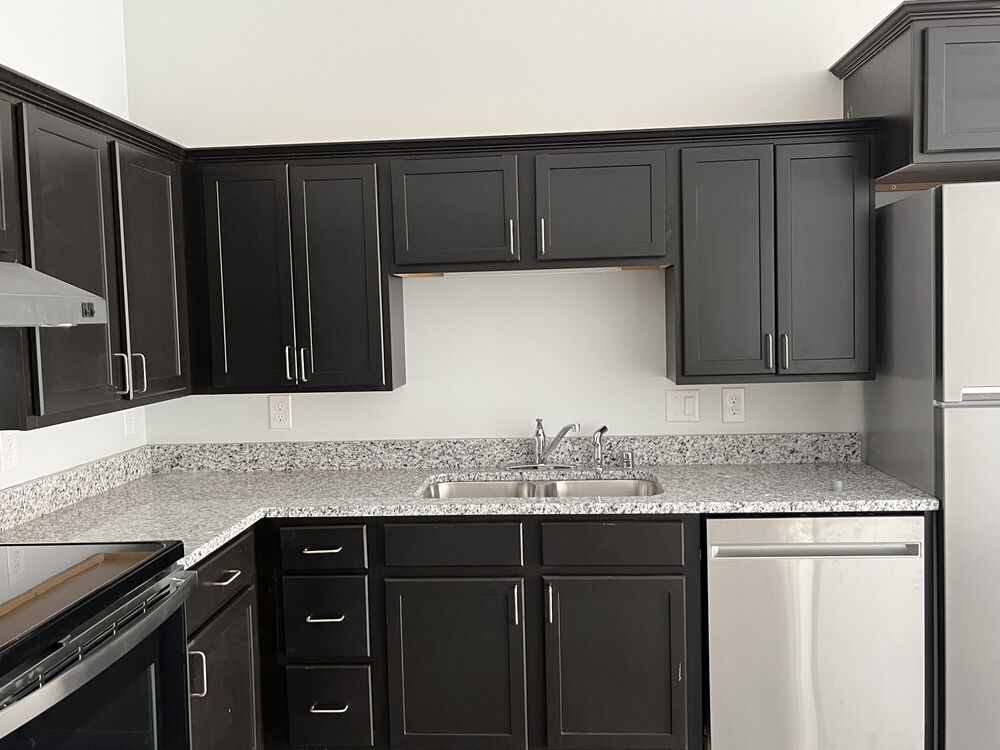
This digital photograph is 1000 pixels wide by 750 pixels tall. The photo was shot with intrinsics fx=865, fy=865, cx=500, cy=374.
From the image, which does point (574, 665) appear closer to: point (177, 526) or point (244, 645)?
point (244, 645)

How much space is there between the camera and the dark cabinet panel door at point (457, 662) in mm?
2818

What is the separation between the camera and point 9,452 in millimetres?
2637

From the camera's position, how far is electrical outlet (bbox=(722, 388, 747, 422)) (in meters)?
3.34

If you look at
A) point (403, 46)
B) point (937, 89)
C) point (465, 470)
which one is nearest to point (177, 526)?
point (465, 470)

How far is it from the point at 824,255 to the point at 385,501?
1.70m

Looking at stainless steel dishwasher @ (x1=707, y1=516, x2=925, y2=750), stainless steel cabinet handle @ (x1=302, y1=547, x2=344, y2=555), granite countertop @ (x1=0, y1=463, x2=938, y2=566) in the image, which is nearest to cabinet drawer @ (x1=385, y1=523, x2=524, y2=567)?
granite countertop @ (x1=0, y1=463, x2=938, y2=566)

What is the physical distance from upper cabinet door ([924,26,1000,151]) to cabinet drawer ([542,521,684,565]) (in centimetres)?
145

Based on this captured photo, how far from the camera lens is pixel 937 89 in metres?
2.64

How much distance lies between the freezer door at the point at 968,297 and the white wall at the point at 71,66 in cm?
282

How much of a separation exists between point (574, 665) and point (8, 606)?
5.64 ft

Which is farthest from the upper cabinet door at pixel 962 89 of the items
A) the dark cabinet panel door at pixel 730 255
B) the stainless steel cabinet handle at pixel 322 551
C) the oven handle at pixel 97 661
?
the oven handle at pixel 97 661

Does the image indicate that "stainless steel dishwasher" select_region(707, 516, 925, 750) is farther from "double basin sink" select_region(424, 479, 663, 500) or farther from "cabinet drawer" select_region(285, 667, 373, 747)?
"cabinet drawer" select_region(285, 667, 373, 747)

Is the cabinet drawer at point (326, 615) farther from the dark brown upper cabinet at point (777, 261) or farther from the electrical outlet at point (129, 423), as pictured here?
the dark brown upper cabinet at point (777, 261)

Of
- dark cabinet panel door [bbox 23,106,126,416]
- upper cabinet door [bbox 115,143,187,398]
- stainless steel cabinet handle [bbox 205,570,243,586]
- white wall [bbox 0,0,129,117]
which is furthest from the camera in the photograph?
white wall [bbox 0,0,129,117]
